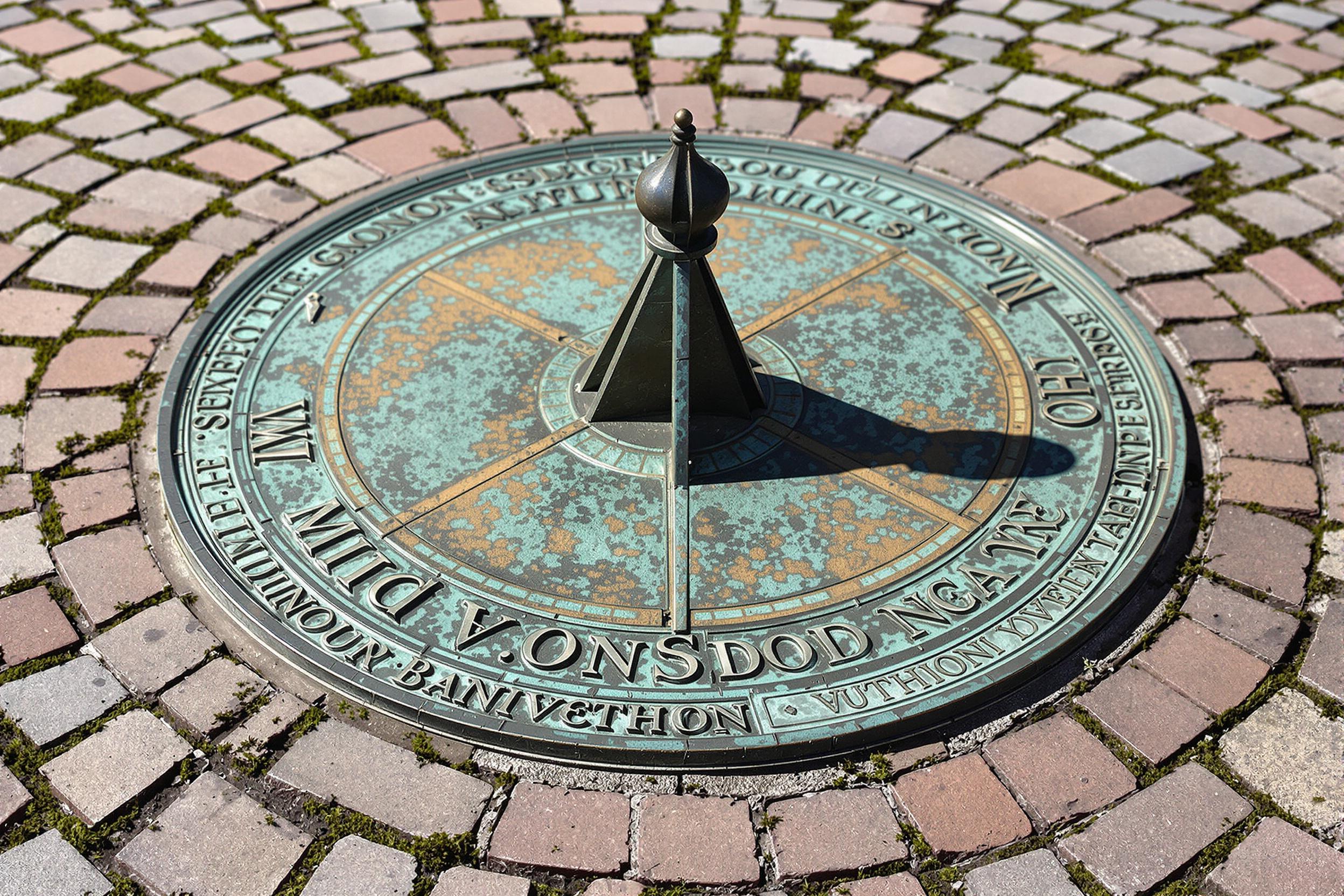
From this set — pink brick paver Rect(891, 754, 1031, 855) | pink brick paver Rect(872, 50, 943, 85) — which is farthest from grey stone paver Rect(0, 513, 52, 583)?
pink brick paver Rect(872, 50, 943, 85)

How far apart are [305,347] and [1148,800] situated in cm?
363

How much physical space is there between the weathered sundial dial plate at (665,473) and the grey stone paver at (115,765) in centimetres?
43

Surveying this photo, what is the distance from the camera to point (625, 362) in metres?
4.44

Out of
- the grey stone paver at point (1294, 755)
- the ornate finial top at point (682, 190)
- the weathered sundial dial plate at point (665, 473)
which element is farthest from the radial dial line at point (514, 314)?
the grey stone paver at point (1294, 755)

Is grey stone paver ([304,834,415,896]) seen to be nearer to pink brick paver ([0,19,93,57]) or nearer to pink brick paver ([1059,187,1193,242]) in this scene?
pink brick paver ([1059,187,1193,242])

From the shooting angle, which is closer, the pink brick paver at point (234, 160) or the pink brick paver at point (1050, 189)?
the pink brick paver at point (1050, 189)

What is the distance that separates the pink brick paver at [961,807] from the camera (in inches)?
132

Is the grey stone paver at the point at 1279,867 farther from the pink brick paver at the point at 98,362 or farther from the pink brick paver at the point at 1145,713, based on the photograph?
the pink brick paver at the point at 98,362

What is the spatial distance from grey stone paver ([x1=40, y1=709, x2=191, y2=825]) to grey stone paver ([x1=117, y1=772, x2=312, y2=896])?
0.12 m

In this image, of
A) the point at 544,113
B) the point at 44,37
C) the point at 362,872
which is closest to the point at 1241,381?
the point at 544,113

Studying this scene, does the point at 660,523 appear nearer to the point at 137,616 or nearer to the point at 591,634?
the point at 591,634

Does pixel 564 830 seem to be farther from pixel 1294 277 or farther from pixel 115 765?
pixel 1294 277

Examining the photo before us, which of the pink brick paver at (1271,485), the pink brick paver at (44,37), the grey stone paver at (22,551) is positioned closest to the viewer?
the grey stone paver at (22,551)

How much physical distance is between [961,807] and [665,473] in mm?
1619
